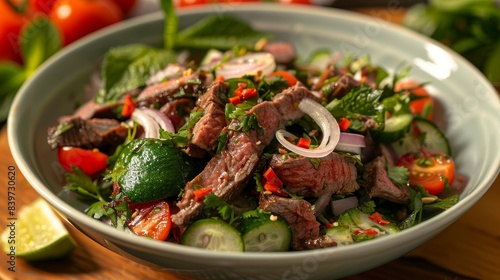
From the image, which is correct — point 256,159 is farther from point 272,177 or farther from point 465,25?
point 465,25

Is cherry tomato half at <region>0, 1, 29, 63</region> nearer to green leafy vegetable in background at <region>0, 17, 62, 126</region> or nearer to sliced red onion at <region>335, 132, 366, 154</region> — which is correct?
green leafy vegetable in background at <region>0, 17, 62, 126</region>

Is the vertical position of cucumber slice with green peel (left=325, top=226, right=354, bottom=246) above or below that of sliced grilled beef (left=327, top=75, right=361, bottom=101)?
below

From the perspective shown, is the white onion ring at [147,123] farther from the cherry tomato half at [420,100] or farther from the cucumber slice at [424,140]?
the cherry tomato half at [420,100]

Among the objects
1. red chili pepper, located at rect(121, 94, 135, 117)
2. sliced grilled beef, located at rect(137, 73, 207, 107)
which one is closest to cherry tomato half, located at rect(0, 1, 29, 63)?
red chili pepper, located at rect(121, 94, 135, 117)

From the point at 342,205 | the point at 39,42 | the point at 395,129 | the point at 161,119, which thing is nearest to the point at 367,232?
Result: the point at 342,205

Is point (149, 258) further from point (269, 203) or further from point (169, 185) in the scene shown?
point (269, 203)

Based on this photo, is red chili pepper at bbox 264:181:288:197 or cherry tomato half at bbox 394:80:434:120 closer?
red chili pepper at bbox 264:181:288:197

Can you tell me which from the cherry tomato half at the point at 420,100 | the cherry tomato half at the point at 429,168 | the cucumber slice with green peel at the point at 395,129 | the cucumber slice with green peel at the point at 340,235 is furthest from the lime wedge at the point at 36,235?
the cherry tomato half at the point at 420,100
